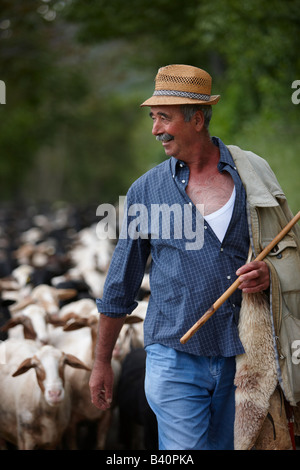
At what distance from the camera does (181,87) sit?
3840mm

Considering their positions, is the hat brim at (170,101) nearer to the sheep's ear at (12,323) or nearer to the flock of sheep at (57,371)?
the flock of sheep at (57,371)

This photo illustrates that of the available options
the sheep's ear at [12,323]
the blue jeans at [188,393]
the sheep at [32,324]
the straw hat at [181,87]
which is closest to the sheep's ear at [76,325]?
the sheep at [32,324]

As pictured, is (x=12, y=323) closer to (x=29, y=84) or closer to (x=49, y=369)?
(x=49, y=369)

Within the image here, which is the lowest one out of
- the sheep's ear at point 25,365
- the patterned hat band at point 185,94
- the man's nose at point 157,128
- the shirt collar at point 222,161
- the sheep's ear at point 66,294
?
the sheep's ear at point 25,365

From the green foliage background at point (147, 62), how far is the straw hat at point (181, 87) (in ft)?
31.8

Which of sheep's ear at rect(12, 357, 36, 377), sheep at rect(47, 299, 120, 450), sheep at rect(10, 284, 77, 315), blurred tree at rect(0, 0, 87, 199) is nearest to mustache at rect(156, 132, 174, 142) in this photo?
sheep's ear at rect(12, 357, 36, 377)

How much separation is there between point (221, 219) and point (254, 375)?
0.76m

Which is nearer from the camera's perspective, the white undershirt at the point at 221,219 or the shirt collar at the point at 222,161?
the white undershirt at the point at 221,219

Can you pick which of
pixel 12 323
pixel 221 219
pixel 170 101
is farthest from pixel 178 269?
pixel 12 323

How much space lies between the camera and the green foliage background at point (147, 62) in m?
16.3

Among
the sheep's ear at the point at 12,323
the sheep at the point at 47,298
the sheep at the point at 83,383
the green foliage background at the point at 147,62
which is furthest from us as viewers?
the green foliage background at the point at 147,62

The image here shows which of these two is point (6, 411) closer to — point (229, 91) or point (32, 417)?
point (32, 417)

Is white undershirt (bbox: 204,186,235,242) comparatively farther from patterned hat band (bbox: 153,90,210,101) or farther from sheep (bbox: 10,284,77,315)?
sheep (bbox: 10,284,77,315)

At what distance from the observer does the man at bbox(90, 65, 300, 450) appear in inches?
148
